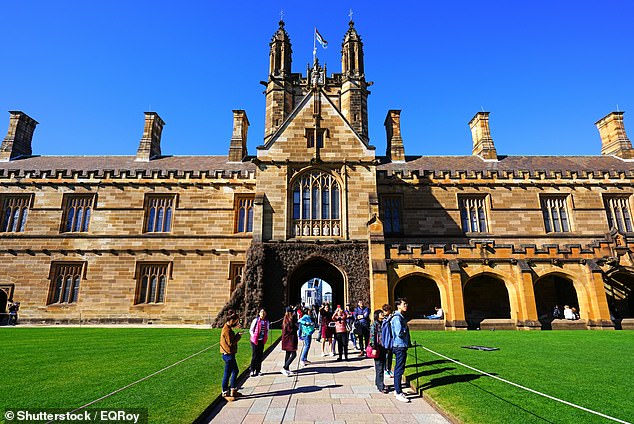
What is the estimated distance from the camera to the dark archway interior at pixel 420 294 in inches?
834

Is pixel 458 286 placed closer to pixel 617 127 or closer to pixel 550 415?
pixel 550 415

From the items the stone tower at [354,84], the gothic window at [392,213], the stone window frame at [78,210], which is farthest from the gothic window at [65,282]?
the stone tower at [354,84]

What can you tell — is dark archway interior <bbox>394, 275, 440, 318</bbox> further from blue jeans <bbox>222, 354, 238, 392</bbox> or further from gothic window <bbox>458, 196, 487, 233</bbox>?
blue jeans <bbox>222, 354, 238, 392</bbox>

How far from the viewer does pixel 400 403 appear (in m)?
6.25

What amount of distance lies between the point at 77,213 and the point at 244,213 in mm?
12084

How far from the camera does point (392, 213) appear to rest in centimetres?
2431

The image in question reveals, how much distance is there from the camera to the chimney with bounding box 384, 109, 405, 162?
94.8ft

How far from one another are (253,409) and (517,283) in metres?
16.8

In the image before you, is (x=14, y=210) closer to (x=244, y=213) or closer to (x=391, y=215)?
(x=244, y=213)

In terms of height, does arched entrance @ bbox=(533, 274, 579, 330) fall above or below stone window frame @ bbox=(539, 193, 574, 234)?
below

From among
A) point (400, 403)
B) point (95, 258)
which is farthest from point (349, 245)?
point (95, 258)

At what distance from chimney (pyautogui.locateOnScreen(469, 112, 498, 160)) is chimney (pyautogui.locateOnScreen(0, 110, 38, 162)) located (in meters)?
40.2

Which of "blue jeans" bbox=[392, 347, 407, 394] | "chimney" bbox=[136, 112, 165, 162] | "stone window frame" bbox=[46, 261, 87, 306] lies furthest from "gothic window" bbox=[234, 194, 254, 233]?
"blue jeans" bbox=[392, 347, 407, 394]

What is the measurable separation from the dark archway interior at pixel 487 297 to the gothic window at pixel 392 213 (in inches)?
231
